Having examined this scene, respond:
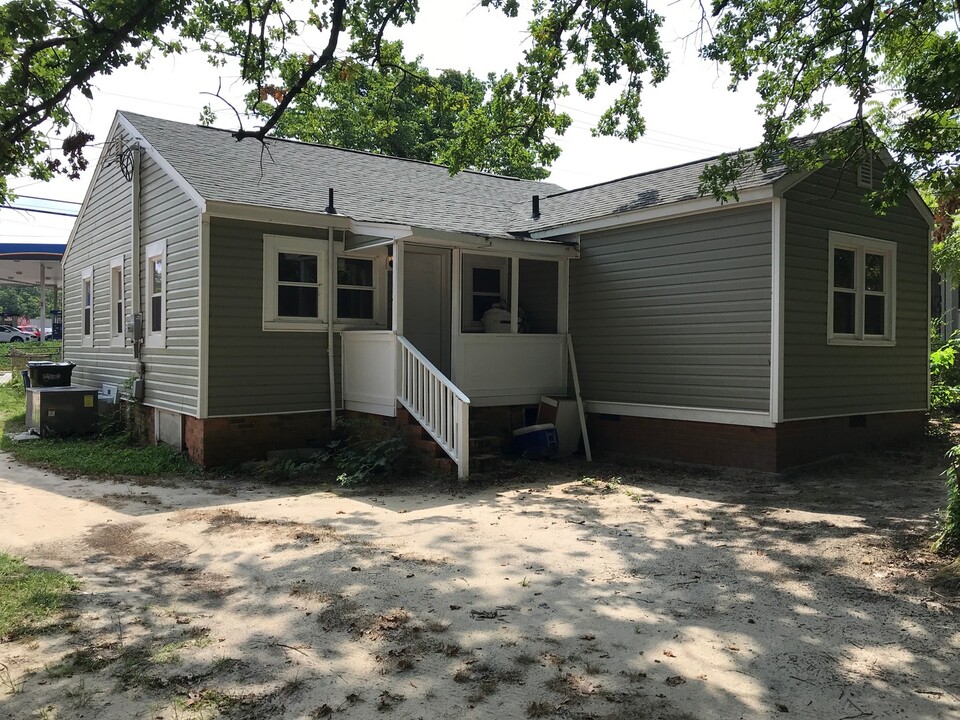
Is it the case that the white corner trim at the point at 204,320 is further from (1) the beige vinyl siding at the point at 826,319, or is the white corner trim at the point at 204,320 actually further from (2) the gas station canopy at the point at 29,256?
(2) the gas station canopy at the point at 29,256

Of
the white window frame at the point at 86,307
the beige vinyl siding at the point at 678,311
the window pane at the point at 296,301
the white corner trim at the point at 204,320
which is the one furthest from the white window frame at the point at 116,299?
the beige vinyl siding at the point at 678,311

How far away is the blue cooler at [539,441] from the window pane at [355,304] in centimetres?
310

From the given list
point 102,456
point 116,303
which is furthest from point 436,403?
point 116,303

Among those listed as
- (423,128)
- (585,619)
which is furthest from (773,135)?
(423,128)

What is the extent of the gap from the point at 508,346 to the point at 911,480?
18.4 feet

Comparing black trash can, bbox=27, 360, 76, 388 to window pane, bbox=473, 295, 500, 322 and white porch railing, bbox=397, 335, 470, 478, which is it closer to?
white porch railing, bbox=397, 335, 470, 478

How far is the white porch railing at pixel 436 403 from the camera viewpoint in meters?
9.24

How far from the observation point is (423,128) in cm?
3170

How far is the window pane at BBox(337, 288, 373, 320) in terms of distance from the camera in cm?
1155

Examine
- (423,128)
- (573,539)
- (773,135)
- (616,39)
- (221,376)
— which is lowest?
(573,539)

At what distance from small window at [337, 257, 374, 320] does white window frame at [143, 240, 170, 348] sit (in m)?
2.60

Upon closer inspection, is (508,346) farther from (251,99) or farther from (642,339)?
(251,99)

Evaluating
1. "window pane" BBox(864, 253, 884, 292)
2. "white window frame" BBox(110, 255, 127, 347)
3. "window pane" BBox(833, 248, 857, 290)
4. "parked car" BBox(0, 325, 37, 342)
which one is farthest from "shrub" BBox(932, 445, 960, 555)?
"parked car" BBox(0, 325, 37, 342)

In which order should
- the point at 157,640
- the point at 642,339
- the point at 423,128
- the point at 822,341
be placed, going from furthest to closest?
the point at 423,128, the point at 642,339, the point at 822,341, the point at 157,640
